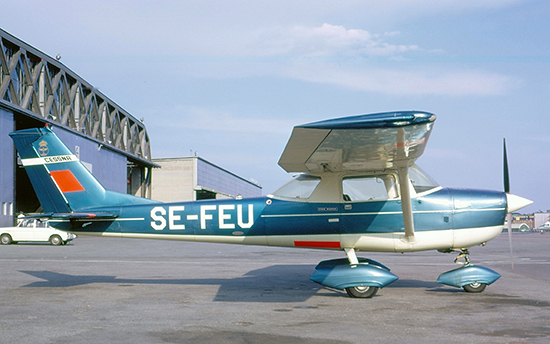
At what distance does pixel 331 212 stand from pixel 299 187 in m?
0.85

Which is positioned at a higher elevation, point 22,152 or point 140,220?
point 22,152

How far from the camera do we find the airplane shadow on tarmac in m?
9.14

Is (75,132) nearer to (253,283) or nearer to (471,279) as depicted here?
(253,283)

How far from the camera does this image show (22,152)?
34.7 ft

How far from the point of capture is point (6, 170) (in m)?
34.4

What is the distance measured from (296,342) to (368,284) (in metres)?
3.55

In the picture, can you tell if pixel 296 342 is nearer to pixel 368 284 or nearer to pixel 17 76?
pixel 368 284

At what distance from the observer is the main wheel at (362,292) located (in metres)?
8.98

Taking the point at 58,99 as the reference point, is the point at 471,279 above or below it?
below

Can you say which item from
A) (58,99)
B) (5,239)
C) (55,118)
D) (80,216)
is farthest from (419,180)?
(58,99)

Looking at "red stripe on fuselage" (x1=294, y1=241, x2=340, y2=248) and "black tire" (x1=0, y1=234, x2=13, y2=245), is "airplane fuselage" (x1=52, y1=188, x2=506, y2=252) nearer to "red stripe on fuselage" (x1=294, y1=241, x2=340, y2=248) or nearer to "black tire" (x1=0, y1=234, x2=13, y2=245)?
"red stripe on fuselage" (x1=294, y1=241, x2=340, y2=248)

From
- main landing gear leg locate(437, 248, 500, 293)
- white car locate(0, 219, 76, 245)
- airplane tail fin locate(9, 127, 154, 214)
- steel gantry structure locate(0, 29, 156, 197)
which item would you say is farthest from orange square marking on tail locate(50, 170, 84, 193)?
white car locate(0, 219, 76, 245)

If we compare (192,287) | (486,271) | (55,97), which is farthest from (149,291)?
(55,97)

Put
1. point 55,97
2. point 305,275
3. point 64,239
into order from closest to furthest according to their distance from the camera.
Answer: point 305,275 < point 64,239 < point 55,97
